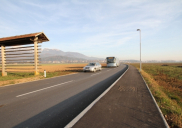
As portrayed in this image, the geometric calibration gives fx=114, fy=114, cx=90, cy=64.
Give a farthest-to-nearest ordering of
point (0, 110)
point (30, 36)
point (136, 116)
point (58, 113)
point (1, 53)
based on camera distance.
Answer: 1. point (1, 53)
2. point (30, 36)
3. point (0, 110)
4. point (58, 113)
5. point (136, 116)

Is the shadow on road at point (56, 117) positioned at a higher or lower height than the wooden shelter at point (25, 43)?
lower

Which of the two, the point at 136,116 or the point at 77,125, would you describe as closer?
the point at 77,125

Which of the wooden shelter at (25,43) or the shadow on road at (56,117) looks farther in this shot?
the wooden shelter at (25,43)

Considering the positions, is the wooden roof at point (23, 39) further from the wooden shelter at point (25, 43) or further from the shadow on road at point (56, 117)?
the shadow on road at point (56, 117)

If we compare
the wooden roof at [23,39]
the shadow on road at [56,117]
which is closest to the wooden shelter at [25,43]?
the wooden roof at [23,39]

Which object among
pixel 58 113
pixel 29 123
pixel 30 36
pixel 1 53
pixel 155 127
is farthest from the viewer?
pixel 1 53

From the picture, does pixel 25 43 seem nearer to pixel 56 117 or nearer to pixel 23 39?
pixel 23 39

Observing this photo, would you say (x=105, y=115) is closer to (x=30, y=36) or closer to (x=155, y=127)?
(x=155, y=127)

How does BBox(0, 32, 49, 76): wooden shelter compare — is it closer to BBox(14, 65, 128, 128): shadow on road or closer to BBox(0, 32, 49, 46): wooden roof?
BBox(0, 32, 49, 46): wooden roof

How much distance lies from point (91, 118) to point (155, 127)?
1.77 metres

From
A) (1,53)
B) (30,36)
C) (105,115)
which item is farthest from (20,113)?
(1,53)

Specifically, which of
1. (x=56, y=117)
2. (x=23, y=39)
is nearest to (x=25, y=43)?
(x=23, y=39)

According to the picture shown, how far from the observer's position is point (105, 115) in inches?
146

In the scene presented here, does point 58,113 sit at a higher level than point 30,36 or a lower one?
lower
